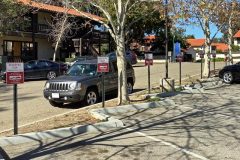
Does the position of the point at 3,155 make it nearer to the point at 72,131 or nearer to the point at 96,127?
the point at 72,131

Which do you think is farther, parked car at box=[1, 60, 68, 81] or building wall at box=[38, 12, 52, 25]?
building wall at box=[38, 12, 52, 25]

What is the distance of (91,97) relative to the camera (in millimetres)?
15352

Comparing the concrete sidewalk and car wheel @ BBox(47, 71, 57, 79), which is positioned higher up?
car wheel @ BBox(47, 71, 57, 79)

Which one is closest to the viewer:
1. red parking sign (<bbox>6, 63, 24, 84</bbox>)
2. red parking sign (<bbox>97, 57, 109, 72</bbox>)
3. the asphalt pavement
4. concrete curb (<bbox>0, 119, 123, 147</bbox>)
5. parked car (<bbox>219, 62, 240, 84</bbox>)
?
the asphalt pavement

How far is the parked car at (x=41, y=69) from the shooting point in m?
27.1

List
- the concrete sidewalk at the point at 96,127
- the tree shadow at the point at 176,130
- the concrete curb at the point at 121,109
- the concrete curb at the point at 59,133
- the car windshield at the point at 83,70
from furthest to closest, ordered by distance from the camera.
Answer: the car windshield at the point at 83,70 → the concrete curb at the point at 121,109 → the concrete sidewalk at the point at 96,127 → the concrete curb at the point at 59,133 → the tree shadow at the point at 176,130

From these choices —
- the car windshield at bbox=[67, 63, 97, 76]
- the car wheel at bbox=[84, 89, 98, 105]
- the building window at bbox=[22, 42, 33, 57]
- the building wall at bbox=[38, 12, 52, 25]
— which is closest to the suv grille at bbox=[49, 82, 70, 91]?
the car wheel at bbox=[84, 89, 98, 105]

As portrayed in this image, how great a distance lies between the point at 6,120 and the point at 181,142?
5.93 metres

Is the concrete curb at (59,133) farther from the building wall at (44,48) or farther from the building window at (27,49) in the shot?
the building wall at (44,48)

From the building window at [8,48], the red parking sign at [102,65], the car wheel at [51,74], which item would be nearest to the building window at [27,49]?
the building window at [8,48]

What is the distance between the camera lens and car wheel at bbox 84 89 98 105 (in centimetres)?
1512

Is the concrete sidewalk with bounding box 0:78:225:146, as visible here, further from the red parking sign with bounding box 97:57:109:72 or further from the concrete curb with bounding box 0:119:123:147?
the red parking sign with bounding box 97:57:109:72

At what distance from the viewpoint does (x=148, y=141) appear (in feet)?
29.1

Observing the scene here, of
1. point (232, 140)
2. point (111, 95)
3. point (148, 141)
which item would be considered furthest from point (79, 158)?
point (111, 95)
